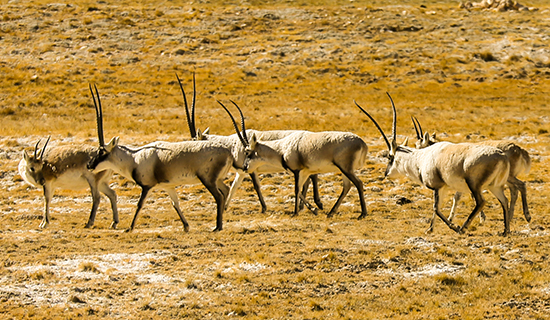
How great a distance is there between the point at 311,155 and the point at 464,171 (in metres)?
4.62

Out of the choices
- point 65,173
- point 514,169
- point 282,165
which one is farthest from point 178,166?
point 514,169

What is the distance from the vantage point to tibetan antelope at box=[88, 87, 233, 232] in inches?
637

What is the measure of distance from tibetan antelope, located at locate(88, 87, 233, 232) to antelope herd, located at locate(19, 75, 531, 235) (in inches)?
0.9

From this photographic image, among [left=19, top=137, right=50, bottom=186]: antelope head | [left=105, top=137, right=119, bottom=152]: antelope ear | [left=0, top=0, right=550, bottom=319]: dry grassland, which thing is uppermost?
[left=105, top=137, right=119, bottom=152]: antelope ear

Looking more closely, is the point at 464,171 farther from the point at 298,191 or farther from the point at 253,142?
the point at 253,142

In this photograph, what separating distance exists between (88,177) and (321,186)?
8.15 metres

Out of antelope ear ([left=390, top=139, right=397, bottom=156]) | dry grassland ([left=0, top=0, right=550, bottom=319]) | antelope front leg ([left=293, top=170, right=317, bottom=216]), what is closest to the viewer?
dry grassland ([left=0, top=0, right=550, bottom=319])

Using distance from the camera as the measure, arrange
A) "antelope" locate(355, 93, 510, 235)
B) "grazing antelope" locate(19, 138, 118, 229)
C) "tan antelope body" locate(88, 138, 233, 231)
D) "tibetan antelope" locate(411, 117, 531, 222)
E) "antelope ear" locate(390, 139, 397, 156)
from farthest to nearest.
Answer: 1. "grazing antelope" locate(19, 138, 118, 229)
2. "antelope ear" locate(390, 139, 397, 156)
3. "tibetan antelope" locate(411, 117, 531, 222)
4. "tan antelope body" locate(88, 138, 233, 231)
5. "antelope" locate(355, 93, 510, 235)

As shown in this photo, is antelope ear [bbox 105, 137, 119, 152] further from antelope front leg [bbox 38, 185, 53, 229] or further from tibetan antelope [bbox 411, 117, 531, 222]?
tibetan antelope [bbox 411, 117, 531, 222]

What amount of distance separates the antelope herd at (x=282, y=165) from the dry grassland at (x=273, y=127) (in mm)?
892

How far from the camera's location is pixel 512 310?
1091 centimetres

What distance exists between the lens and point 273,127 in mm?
33031

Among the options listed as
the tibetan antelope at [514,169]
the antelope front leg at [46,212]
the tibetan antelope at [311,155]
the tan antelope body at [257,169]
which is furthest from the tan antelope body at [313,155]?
the antelope front leg at [46,212]

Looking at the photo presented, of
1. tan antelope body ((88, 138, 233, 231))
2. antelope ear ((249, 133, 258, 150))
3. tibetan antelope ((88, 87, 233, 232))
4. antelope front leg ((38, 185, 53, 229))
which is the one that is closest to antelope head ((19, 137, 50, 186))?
antelope front leg ((38, 185, 53, 229))
